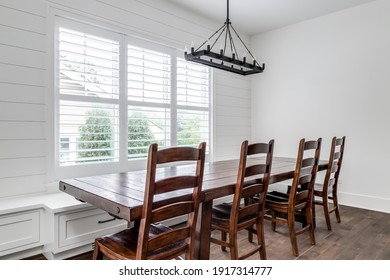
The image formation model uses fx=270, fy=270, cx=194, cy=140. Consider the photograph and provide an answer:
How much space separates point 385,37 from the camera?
3.73 meters

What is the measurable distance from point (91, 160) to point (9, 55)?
4.26 ft

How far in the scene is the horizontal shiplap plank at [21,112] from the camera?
8.23 ft

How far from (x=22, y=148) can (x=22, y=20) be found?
124cm

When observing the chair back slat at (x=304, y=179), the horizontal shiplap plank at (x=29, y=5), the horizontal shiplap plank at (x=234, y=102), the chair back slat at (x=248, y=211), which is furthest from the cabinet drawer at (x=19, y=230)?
the horizontal shiplap plank at (x=234, y=102)

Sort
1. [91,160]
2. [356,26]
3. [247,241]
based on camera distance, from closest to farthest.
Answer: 1. [247,241]
2. [91,160]
3. [356,26]

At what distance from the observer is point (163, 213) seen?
150 cm

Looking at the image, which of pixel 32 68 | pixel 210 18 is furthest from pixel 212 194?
pixel 210 18

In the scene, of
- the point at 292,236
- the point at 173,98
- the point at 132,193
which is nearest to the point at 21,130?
the point at 132,193

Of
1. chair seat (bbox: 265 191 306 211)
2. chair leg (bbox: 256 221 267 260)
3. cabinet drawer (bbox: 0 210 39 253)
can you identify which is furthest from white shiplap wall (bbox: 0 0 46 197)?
chair seat (bbox: 265 191 306 211)

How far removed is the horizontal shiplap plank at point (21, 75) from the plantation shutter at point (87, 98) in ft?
0.67

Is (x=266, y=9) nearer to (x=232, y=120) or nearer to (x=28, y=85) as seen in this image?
(x=232, y=120)

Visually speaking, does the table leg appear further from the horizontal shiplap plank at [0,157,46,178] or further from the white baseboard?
the white baseboard
